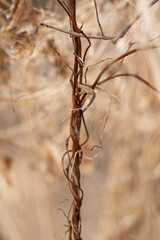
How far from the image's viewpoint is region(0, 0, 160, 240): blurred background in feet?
2.05

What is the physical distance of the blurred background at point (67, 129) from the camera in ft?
2.05

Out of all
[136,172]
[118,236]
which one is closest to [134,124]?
[136,172]

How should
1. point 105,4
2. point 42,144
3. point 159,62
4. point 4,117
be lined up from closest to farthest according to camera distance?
point 159,62 < point 105,4 < point 42,144 < point 4,117

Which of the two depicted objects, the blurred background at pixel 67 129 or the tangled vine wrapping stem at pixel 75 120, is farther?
the blurred background at pixel 67 129

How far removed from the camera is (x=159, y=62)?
41 cm

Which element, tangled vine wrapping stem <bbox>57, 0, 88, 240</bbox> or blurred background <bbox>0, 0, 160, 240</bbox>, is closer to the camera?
tangled vine wrapping stem <bbox>57, 0, 88, 240</bbox>

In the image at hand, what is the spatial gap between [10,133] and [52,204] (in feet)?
0.94

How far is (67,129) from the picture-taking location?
898 millimetres

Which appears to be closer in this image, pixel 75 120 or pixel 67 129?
pixel 75 120

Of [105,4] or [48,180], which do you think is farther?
[48,180]

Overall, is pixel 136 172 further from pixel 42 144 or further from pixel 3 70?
pixel 3 70

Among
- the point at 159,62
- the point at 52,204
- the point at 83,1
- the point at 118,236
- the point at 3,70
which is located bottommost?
the point at 118,236

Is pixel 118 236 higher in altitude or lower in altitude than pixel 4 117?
lower

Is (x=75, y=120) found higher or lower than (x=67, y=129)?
lower
